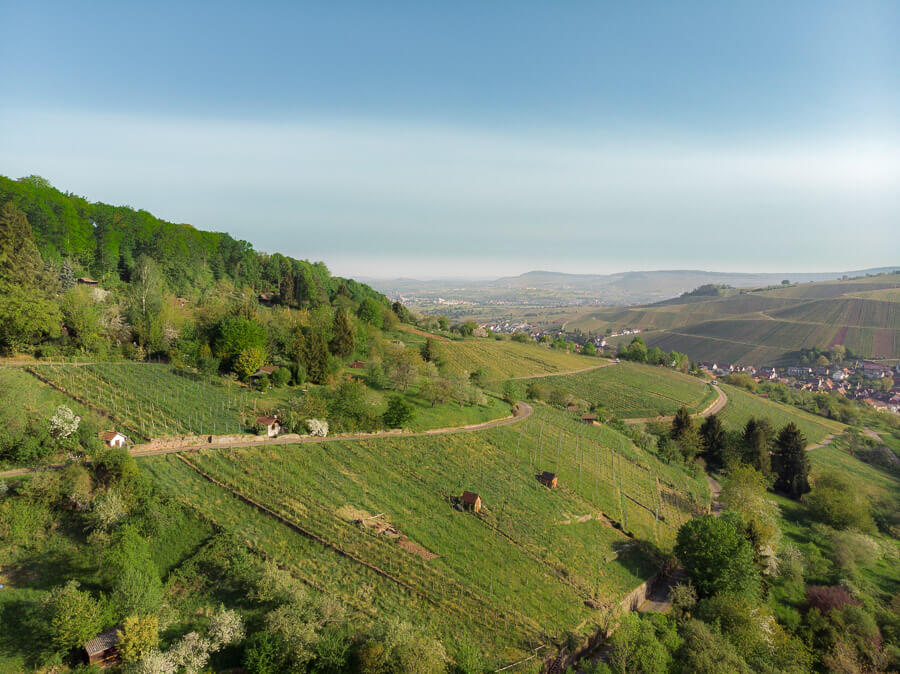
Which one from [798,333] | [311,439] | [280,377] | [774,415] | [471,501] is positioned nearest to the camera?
[471,501]

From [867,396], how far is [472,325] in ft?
374

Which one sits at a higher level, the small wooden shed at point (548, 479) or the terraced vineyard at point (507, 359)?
the terraced vineyard at point (507, 359)

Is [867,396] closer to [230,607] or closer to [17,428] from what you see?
[230,607]

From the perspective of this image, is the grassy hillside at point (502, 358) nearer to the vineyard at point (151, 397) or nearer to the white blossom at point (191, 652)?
the vineyard at point (151, 397)

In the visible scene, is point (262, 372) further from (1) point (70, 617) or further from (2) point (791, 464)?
(2) point (791, 464)

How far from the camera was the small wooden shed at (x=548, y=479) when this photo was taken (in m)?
40.7

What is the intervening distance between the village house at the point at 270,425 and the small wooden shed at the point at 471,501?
655 inches

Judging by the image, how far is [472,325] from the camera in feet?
409

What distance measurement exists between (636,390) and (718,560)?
202 ft

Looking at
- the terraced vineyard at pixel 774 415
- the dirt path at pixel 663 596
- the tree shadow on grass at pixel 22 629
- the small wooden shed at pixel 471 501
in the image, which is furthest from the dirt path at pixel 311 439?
the terraced vineyard at pixel 774 415

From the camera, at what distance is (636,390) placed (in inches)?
3595

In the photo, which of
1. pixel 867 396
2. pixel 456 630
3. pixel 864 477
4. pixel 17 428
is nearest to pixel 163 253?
pixel 17 428

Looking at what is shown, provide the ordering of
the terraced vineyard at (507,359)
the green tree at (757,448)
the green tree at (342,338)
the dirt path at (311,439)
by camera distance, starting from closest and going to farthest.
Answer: the dirt path at (311,439) < the green tree at (342,338) < the green tree at (757,448) < the terraced vineyard at (507,359)

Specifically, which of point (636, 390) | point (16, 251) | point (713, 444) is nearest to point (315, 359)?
point (16, 251)
